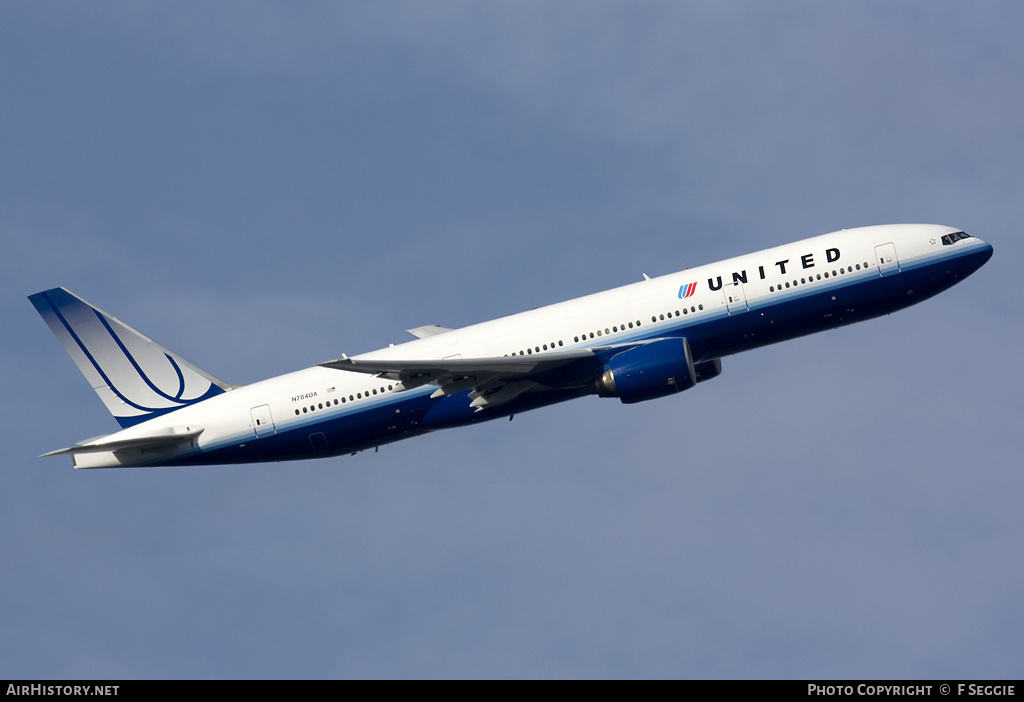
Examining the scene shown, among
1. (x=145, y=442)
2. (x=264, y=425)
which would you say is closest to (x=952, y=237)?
(x=264, y=425)

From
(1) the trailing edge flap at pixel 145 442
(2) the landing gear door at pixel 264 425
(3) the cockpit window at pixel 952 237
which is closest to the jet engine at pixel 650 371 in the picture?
(3) the cockpit window at pixel 952 237

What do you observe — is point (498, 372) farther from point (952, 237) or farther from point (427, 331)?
point (952, 237)

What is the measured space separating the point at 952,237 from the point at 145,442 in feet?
143

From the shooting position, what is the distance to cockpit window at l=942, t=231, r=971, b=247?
64750 millimetres

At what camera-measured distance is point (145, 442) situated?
225ft

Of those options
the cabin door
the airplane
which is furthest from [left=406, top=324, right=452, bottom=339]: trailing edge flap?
the cabin door

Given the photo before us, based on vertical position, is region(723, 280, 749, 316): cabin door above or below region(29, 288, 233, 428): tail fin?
Result: below

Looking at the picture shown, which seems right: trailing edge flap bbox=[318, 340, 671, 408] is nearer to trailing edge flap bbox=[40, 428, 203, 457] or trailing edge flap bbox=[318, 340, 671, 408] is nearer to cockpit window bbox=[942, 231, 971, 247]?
trailing edge flap bbox=[40, 428, 203, 457]

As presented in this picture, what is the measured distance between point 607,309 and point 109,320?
93.2 ft

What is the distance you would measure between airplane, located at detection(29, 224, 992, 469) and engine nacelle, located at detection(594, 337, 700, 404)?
0.23ft

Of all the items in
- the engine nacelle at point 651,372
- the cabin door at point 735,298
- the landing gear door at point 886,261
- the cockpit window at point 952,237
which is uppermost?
the cockpit window at point 952,237

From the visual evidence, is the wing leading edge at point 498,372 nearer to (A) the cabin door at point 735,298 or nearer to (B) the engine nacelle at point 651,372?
(B) the engine nacelle at point 651,372

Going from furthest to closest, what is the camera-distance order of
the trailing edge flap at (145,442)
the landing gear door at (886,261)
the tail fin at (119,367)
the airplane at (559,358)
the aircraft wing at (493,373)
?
the tail fin at (119,367), the trailing edge flap at (145,442), the landing gear door at (886,261), the airplane at (559,358), the aircraft wing at (493,373)

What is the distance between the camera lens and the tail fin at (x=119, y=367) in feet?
234
